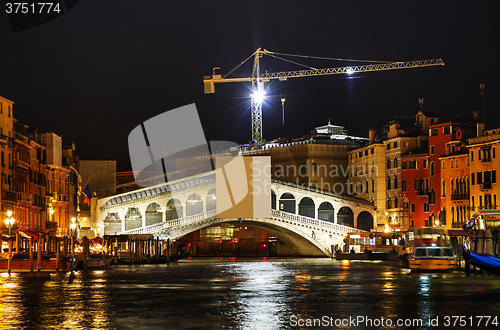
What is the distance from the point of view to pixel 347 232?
2571 inches

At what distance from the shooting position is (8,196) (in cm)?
4603

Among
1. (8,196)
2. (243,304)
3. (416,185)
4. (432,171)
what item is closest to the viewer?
(243,304)

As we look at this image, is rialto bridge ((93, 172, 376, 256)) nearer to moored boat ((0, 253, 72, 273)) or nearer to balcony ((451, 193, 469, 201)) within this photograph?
balcony ((451, 193, 469, 201))

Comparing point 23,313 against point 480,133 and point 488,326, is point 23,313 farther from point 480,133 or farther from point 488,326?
point 480,133

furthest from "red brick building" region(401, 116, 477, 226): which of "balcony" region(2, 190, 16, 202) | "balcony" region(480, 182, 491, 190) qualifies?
"balcony" region(2, 190, 16, 202)

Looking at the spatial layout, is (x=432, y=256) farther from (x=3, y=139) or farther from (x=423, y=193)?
(x=423, y=193)

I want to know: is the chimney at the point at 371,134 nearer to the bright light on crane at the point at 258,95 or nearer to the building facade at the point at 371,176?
the building facade at the point at 371,176

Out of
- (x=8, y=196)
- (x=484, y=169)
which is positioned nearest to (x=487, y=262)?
(x=8, y=196)

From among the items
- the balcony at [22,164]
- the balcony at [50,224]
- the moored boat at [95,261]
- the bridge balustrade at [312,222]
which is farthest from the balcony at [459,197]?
the balcony at [22,164]

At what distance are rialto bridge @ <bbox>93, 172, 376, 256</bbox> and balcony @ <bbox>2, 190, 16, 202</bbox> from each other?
16147mm

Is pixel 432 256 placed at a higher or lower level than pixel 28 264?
higher

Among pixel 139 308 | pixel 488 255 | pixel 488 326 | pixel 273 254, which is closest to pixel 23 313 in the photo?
pixel 139 308

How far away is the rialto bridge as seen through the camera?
6266 cm

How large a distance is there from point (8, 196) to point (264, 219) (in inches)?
900
